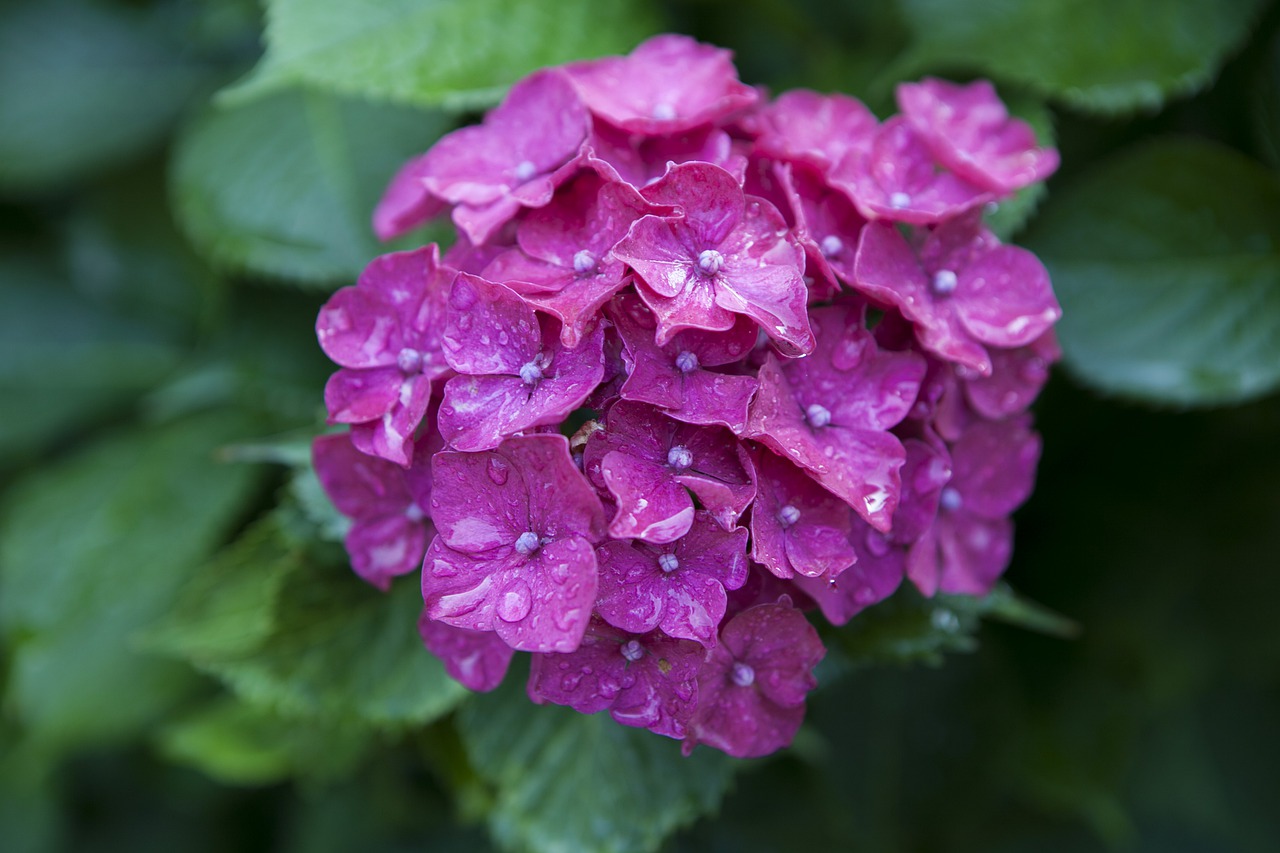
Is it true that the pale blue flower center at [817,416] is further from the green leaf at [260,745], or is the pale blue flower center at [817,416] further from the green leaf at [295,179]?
the green leaf at [260,745]

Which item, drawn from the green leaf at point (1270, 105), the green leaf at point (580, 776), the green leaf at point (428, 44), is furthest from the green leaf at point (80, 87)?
the green leaf at point (1270, 105)

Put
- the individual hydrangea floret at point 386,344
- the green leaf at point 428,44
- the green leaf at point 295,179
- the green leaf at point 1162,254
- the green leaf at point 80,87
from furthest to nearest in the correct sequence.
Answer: the green leaf at point 80,87
the green leaf at point 295,179
the green leaf at point 1162,254
the green leaf at point 428,44
the individual hydrangea floret at point 386,344

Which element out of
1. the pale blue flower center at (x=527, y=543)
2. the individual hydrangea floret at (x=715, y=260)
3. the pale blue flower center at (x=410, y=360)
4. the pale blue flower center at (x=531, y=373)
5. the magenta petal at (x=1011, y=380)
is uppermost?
the individual hydrangea floret at (x=715, y=260)

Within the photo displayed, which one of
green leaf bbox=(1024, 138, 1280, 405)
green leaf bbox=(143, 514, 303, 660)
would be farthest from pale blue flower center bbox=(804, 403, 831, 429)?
green leaf bbox=(143, 514, 303, 660)

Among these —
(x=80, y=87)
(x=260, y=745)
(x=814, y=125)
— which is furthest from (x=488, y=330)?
(x=80, y=87)

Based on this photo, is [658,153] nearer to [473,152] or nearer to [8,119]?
[473,152]

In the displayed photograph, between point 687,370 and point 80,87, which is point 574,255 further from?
point 80,87

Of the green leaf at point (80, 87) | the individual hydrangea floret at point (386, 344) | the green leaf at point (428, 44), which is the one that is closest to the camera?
the individual hydrangea floret at point (386, 344)
